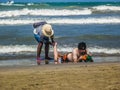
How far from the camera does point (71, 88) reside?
660 centimetres

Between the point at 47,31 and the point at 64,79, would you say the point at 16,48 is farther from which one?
the point at 64,79

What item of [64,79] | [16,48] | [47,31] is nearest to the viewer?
[64,79]

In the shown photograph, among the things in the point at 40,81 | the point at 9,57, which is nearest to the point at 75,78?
the point at 40,81

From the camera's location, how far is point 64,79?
7340mm

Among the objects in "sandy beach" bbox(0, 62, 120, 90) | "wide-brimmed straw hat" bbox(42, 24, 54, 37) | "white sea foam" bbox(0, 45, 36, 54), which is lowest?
"white sea foam" bbox(0, 45, 36, 54)

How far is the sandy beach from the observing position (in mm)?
6746

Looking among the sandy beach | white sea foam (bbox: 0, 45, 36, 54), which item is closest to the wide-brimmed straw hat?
the sandy beach

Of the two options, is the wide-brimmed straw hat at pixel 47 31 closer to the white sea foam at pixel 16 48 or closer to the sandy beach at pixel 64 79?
the sandy beach at pixel 64 79

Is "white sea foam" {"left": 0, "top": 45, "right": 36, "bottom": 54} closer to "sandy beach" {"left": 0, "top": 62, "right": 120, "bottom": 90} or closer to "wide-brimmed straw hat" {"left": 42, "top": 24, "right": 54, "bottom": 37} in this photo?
"wide-brimmed straw hat" {"left": 42, "top": 24, "right": 54, "bottom": 37}

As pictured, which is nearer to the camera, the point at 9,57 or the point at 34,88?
the point at 34,88

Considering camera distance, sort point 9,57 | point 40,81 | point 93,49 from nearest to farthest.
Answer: point 40,81, point 9,57, point 93,49

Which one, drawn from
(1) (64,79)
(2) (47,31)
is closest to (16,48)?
(2) (47,31)

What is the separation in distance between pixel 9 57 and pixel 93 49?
117 inches

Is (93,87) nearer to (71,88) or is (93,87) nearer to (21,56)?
(71,88)
